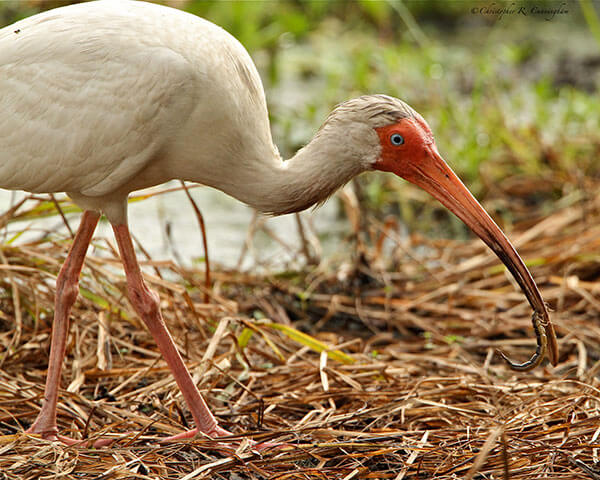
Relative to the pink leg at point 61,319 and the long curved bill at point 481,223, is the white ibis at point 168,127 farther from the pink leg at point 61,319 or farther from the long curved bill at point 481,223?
the pink leg at point 61,319

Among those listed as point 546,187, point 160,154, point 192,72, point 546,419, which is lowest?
point 546,187

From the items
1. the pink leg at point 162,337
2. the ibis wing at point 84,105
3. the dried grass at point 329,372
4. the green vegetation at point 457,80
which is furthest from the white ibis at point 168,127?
the green vegetation at point 457,80

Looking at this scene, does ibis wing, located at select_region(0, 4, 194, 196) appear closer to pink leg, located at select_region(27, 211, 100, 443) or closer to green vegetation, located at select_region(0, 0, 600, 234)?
pink leg, located at select_region(27, 211, 100, 443)

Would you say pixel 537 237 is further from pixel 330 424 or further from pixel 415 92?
pixel 330 424

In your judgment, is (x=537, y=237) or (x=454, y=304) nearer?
(x=454, y=304)

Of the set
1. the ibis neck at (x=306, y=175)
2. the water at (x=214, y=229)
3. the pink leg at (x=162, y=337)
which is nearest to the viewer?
the ibis neck at (x=306, y=175)

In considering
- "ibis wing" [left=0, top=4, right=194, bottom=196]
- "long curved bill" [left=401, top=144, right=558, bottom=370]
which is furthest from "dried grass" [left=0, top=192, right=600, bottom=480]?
"ibis wing" [left=0, top=4, right=194, bottom=196]

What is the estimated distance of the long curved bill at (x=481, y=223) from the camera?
348cm

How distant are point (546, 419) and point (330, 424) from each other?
0.84m

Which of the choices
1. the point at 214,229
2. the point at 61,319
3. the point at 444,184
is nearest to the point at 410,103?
the point at 214,229

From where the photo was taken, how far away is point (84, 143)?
3473 millimetres

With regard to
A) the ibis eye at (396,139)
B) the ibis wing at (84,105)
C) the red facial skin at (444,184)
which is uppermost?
the ibis wing at (84,105)

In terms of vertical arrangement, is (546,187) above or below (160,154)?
below

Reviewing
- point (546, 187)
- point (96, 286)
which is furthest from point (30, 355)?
point (546, 187)
